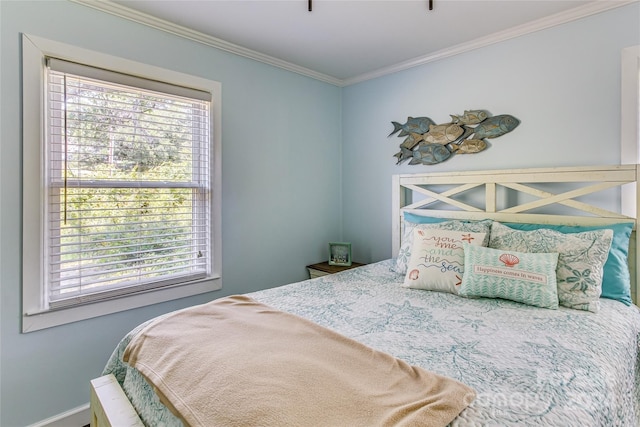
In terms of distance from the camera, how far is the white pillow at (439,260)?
192 cm

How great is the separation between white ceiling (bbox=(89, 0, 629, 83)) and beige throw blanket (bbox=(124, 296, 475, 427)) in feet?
Result: 5.99

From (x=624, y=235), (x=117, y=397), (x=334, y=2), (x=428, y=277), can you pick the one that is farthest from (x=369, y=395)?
(x=334, y=2)

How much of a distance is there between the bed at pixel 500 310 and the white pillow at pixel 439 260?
1 centimetres

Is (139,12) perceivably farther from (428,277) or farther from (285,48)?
(428,277)

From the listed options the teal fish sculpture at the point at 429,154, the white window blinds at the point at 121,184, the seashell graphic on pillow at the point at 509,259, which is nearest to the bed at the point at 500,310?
the seashell graphic on pillow at the point at 509,259

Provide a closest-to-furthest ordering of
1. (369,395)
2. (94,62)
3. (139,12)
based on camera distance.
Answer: (369,395)
(94,62)
(139,12)

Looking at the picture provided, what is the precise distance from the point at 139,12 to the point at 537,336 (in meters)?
2.71

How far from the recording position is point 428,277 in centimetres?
196

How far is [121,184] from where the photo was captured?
204 cm

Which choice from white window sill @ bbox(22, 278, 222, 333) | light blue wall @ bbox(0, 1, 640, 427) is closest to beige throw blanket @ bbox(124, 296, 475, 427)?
white window sill @ bbox(22, 278, 222, 333)

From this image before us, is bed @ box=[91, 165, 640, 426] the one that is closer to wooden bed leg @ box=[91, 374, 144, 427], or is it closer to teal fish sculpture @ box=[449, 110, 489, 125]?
wooden bed leg @ box=[91, 374, 144, 427]

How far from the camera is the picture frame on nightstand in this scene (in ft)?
10.2

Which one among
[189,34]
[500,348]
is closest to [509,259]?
[500,348]

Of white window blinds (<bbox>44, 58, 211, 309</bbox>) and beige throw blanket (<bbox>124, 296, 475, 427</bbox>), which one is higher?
white window blinds (<bbox>44, 58, 211, 309</bbox>)
